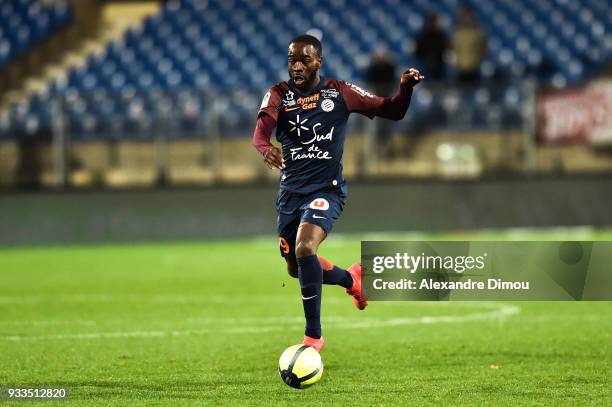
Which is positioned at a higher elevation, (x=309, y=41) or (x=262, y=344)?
(x=309, y=41)

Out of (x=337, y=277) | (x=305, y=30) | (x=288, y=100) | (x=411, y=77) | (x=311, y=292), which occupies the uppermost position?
(x=411, y=77)

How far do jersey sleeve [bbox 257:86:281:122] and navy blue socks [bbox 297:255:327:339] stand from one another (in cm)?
95

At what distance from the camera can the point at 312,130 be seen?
750 cm

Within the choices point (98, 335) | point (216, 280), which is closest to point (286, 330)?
point (98, 335)

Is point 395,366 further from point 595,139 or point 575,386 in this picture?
point 595,139

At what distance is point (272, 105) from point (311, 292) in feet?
3.98

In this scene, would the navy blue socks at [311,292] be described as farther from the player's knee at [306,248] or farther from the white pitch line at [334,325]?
the white pitch line at [334,325]

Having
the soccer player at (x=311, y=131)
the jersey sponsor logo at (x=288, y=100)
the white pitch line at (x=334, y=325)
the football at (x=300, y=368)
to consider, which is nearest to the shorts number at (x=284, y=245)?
the soccer player at (x=311, y=131)

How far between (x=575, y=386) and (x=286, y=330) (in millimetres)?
3453

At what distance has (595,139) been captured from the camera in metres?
18.4

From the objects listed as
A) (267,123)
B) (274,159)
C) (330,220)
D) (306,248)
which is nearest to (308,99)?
(267,123)

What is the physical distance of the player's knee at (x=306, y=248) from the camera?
706 centimetres

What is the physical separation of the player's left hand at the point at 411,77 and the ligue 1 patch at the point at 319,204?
0.88m

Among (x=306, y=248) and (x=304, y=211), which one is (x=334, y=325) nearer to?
(x=304, y=211)
